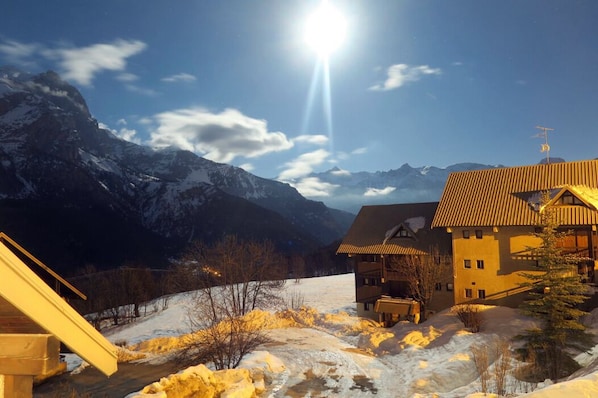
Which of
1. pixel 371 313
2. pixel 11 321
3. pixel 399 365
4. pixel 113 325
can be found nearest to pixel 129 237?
pixel 113 325

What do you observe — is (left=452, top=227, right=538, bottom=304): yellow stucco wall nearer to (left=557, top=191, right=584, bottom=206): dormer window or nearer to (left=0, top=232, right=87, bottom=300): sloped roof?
(left=557, top=191, right=584, bottom=206): dormer window

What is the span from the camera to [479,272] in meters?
29.2

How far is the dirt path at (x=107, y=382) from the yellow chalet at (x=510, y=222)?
860 inches

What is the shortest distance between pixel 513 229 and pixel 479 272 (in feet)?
13.0

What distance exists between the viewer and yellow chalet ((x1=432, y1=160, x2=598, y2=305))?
26203mm

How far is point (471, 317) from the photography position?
82.8 ft

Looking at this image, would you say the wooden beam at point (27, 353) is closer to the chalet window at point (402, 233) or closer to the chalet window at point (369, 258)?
the chalet window at point (402, 233)

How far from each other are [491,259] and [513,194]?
5.26 metres

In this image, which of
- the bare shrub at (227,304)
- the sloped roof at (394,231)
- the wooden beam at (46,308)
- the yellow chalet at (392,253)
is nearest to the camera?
the wooden beam at (46,308)

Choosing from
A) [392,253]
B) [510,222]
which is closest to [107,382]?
[392,253]

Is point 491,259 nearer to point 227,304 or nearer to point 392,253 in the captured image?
point 392,253

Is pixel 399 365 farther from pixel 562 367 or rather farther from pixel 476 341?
pixel 562 367

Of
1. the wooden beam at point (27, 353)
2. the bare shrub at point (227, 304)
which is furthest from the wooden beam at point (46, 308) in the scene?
the bare shrub at point (227, 304)

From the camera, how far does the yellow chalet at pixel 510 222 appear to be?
26.2 metres
